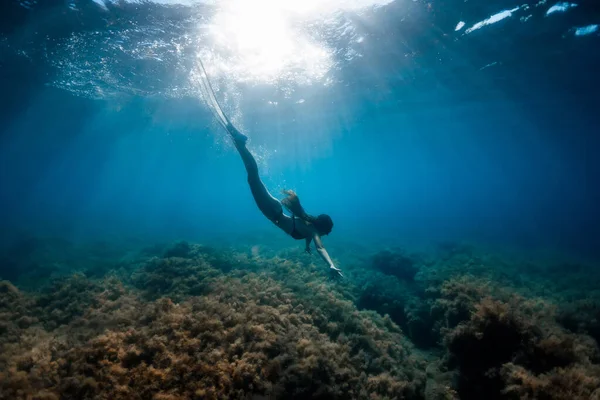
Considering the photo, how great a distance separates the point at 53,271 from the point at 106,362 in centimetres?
1429

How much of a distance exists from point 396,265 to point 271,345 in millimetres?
12195

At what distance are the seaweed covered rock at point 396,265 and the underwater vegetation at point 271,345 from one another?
5.89 meters

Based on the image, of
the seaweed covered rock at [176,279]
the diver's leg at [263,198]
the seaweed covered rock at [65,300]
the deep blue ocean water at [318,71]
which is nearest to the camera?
the seaweed covered rock at [65,300]

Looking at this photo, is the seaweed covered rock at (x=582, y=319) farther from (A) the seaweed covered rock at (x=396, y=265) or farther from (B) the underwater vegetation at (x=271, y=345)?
(A) the seaweed covered rock at (x=396, y=265)

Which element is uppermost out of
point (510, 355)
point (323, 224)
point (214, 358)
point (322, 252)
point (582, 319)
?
point (323, 224)

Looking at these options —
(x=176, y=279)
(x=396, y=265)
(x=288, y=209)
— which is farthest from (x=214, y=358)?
(x=396, y=265)

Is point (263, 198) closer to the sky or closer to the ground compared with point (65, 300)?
closer to the sky

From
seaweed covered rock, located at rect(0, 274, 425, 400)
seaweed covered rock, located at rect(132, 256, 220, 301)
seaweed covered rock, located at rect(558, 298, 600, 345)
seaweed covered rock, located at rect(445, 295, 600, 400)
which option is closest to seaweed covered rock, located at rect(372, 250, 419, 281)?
seaweed covered rock, located at rect(558, 298, 600, 345)

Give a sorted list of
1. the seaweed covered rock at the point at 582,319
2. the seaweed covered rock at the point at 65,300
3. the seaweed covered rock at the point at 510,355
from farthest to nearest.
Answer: the seaweed covered rock at the point at 65,300
the seaweed covered rock at the point at 582,319
the seaweed covered rock at the point at 510,355

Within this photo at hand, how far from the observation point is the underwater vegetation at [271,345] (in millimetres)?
3934

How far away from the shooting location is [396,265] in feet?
50.8

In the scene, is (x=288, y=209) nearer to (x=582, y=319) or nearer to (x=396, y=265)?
(x=582, y=319)

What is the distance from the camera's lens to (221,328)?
5055 millimetres

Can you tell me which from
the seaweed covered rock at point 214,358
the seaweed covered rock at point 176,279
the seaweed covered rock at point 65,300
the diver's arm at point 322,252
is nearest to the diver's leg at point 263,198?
the diver's arm at point 322,252
